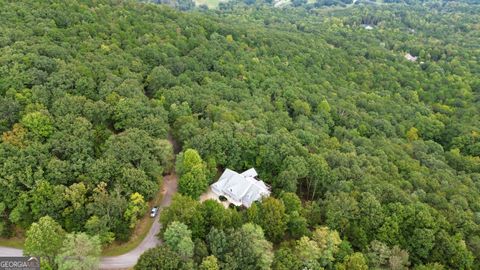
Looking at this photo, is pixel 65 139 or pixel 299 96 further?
pixel 299 96

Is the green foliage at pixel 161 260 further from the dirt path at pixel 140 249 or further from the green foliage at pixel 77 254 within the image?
the dirt path at pixel 140 249

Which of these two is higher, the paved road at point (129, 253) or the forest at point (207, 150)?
the forest at point (207, 150)

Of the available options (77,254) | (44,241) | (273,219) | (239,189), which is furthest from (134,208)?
(273,219)

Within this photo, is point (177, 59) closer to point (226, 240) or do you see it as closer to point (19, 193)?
point (19, 193)

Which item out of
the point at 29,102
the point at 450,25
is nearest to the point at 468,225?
the point at 29,102

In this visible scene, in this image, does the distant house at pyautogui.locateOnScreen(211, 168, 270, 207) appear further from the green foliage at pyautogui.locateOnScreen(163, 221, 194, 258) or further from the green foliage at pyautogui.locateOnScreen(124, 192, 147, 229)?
the green foliage at pyautogui.locateOnScreen(163, 221, 194, 258)

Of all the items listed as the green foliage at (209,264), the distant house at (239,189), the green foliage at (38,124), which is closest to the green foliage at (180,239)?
the green foliage at (209,264)

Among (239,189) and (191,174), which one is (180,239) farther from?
(239,189)
